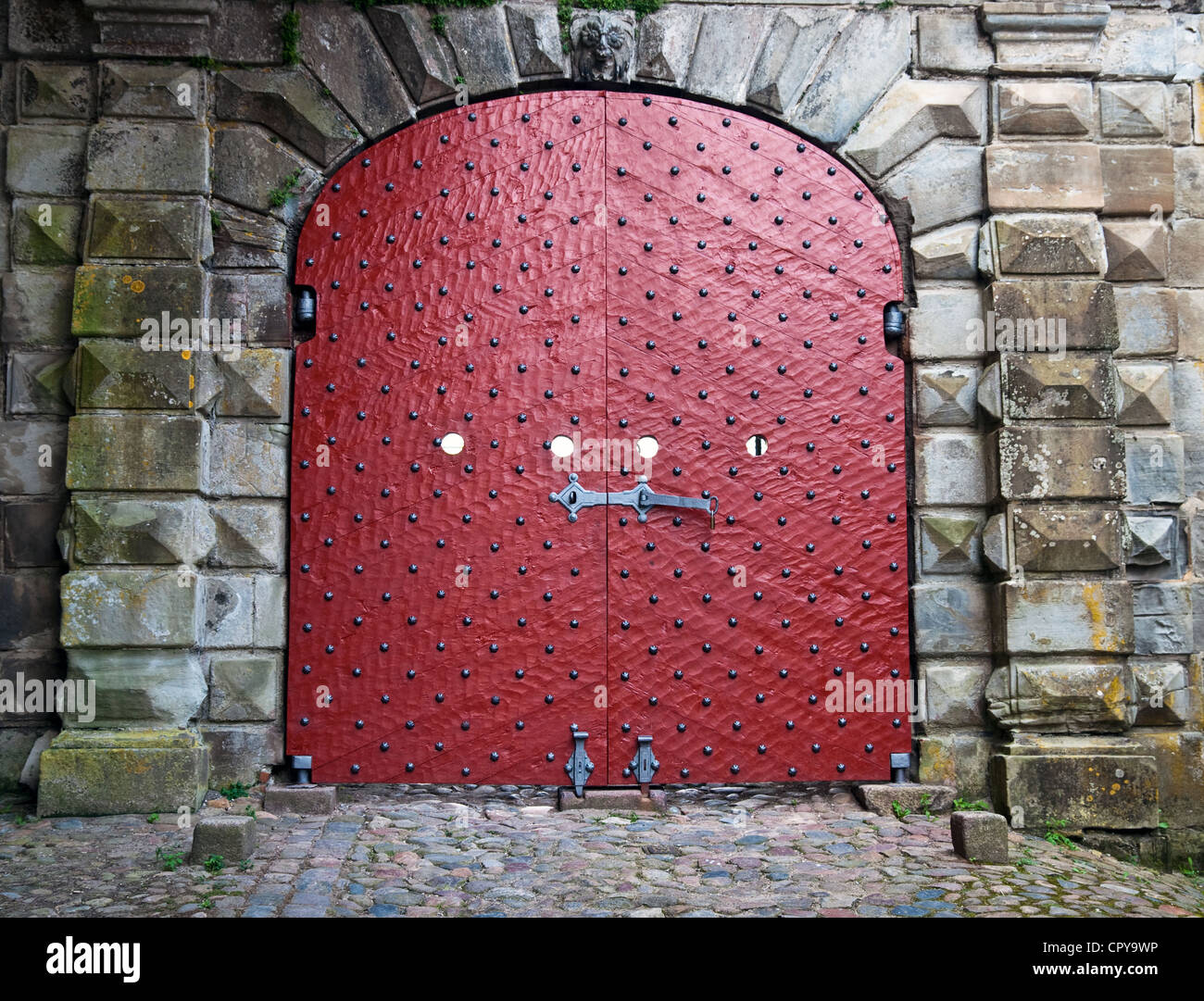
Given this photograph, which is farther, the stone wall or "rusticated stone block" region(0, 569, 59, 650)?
"rusticated stone block" region(0, 569, 59, 650)

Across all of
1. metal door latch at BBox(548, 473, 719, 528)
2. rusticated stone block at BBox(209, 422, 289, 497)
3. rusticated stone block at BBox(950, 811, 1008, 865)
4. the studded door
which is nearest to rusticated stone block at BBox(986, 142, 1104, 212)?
the studded door

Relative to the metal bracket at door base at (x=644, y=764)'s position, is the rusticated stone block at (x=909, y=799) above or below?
below

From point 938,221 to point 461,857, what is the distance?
130 inches

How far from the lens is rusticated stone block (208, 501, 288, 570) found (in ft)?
16.3

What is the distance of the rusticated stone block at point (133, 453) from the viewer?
4754mm

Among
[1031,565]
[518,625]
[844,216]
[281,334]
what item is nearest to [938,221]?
[844,216]

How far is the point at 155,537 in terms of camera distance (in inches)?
187

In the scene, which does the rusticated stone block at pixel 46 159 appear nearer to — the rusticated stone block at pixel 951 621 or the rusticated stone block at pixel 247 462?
the rusticated stone block at pixel 247 462

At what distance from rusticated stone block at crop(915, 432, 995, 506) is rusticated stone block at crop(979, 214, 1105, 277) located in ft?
2.42

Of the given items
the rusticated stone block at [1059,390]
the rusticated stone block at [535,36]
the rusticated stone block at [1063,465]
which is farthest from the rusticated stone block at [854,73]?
the rusticated stone block at [1063,465]

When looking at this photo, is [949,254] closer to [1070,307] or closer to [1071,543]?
[1070,307]

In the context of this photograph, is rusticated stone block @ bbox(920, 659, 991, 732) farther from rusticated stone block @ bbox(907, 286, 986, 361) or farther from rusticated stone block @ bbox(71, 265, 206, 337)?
rusticated stone block @ bbox(71, 265, 206, 337)

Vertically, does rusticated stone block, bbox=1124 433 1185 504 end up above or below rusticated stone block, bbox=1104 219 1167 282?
below

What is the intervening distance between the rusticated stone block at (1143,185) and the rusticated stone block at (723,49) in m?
1.59
